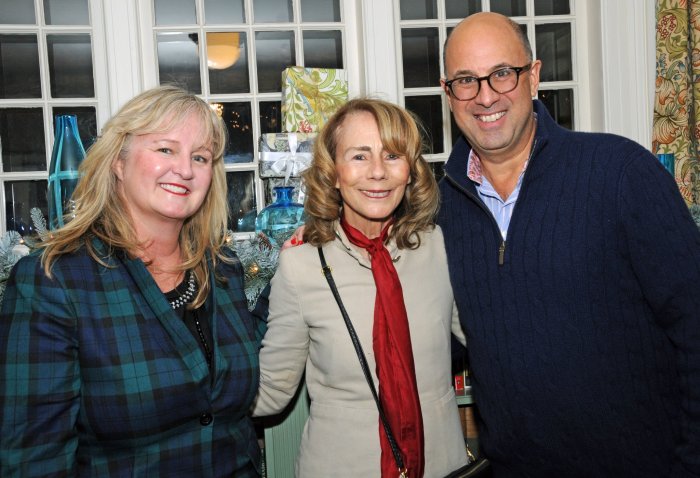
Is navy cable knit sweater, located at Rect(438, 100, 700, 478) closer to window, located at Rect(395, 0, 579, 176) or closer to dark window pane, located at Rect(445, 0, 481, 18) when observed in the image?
window, located at Rect(395, 0, 579, 176)

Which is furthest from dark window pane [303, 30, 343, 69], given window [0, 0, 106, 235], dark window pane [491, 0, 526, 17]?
window [0, 0, 106, 235]

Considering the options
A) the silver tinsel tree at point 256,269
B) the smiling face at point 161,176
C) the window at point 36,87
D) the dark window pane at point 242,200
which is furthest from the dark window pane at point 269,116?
the smiling face at point 161,176

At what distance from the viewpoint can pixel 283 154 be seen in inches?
93.3

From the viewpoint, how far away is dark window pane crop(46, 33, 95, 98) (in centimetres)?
271

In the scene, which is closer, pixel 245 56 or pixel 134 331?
pixel 134 331

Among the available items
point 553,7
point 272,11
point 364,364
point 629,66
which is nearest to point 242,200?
point 272,11

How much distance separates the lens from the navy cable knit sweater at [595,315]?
128cm

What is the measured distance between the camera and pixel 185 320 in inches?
59.5

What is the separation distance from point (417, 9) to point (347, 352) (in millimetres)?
1948

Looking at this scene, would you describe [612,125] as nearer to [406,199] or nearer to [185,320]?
[406,199]

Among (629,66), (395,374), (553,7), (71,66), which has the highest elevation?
(553,7)

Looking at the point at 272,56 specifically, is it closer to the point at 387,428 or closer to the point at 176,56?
the point at 176,56

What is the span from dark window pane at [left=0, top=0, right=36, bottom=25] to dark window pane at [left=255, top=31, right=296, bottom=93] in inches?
38.6

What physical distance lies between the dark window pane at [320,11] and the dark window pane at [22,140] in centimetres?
125
